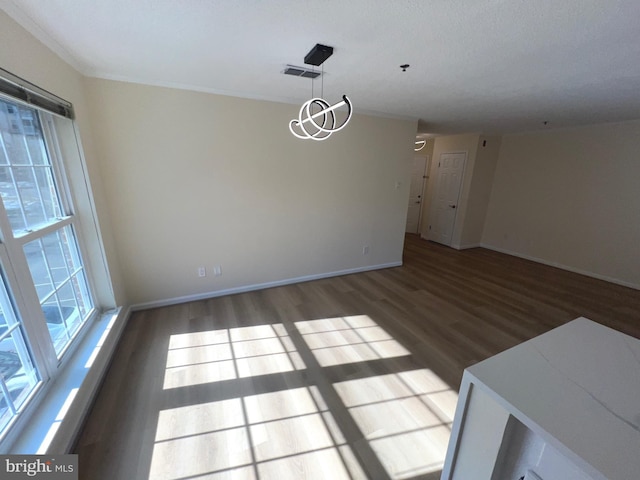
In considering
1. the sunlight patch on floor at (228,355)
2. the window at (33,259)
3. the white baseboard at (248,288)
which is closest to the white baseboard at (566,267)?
the white baseboard at (248,288)

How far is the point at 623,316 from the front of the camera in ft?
10.1

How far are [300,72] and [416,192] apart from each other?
5.14 metres

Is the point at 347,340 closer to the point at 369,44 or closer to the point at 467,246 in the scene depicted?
the point at 369,44

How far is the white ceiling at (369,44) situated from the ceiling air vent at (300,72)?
2.7 inches

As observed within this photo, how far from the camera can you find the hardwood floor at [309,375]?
1476 millimetres

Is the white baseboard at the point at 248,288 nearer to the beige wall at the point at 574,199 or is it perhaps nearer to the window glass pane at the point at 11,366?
the window glass pane at the point at 11,366

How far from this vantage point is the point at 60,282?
6.24ft

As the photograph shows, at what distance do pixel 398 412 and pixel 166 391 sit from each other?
5.53 ft

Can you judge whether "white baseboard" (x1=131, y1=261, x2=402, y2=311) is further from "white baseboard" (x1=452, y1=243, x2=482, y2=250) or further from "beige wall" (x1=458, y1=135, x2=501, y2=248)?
"beige wall" (x1=458, y1=135, x2=501, y2=248)

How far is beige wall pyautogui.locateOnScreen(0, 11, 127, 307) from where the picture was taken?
1378 mm

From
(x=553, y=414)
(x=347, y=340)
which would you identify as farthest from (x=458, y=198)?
(x=553, y=414)

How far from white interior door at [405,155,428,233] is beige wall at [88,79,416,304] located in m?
2.61

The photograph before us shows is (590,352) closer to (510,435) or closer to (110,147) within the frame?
(510,435)

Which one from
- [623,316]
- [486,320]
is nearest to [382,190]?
[486,320]
